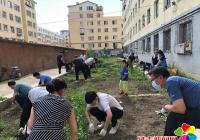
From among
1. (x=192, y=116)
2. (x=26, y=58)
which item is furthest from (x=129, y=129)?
(x=26, y=58)

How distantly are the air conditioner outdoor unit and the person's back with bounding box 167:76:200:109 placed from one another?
9.12m

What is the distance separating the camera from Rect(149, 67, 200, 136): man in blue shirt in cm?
339

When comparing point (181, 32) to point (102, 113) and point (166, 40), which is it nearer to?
point (166, 40)

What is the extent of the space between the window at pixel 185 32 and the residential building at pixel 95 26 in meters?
64.4

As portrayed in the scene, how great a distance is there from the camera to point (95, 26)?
80375mm

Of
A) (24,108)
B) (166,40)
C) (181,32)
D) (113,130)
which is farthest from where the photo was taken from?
(166,40)

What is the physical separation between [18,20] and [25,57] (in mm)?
44477

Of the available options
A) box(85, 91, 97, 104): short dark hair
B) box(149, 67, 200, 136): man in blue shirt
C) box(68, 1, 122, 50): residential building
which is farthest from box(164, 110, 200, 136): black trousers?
box(68, 1, 122, 50): residential building

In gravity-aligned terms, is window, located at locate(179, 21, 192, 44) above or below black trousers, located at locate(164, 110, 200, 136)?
above

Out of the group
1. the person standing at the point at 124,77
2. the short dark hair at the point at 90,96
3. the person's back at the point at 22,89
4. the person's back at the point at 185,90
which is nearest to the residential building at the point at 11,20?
the person standing at the point at 124,77

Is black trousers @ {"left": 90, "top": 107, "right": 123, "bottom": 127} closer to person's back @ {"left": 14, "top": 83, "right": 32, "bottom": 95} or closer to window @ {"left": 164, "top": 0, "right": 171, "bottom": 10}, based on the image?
person's back @ {"left": 14, "top": 83, "right": 32, "bottom": 95}

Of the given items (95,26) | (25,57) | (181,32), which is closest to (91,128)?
(181,32)

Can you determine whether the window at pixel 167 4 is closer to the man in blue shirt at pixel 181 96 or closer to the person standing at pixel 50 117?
the man in blue shirt at pixel 181 96

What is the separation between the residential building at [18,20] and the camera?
53.5 metres
